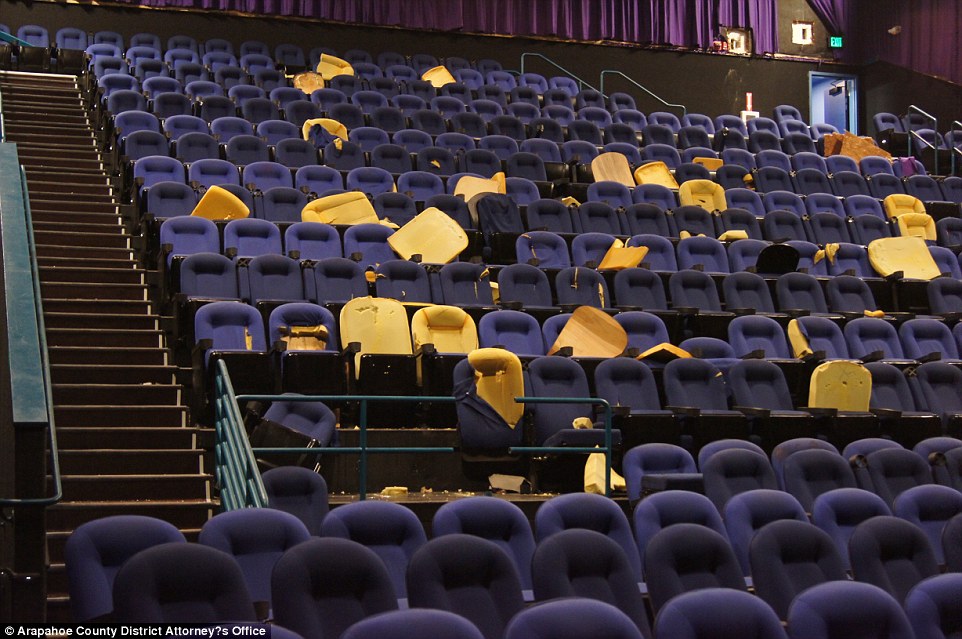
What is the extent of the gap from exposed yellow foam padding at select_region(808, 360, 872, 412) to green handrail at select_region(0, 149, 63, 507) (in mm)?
3726

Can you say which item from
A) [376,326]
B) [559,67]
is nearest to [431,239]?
[376,326]

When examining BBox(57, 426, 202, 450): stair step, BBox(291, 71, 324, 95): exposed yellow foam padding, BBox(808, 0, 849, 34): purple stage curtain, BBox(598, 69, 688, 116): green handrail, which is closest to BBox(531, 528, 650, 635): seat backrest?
BBox(57, 426, 202, 450): stair step

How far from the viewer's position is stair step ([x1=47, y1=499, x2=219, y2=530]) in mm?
3792

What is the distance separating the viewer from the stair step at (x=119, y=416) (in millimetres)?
4465

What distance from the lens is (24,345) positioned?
127 inches

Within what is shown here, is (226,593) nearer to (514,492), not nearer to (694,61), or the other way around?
(514,492)

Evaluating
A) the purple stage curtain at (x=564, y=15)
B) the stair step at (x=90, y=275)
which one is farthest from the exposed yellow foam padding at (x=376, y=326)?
the purple stage curtain at (x=564, y=15)

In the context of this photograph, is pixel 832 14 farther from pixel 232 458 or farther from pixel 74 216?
pixel 232 458

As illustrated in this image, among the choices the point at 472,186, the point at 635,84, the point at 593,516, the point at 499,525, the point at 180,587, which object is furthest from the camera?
the point at 635,84

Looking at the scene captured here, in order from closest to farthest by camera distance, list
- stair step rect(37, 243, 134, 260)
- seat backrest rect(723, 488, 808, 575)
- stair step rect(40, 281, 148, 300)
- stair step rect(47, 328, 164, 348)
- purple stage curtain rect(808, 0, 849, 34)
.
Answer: seat backrest rect(723, 488, 808, 575)
stair step rect(47, 328, 164, 348)
stair step rect(40, 281, 148, 300)
stair step rect(37, 243, 134, 260)
purple stage curtain rect(808, 0, 849, 34)

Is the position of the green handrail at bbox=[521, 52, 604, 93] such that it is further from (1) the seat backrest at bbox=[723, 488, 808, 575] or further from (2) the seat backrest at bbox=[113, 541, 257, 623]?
(2) the seat backrest at bbox=[113, 541, 257, 623]

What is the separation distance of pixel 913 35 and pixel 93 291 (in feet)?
34.3

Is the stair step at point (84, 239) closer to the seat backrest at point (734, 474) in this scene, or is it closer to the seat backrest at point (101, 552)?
the seat backrest at point (101, 552)

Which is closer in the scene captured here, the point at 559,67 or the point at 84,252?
the point at 84,252
